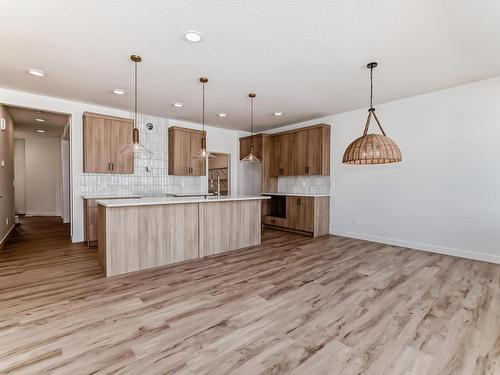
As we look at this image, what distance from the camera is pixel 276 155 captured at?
6.38m

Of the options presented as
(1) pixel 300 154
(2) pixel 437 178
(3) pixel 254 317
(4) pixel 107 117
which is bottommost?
(3) pixel 254 317

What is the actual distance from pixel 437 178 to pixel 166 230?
14.1 feet

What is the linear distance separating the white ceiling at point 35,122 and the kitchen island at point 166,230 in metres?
3.28

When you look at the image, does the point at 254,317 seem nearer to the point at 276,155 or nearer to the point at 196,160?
the point at 196,160

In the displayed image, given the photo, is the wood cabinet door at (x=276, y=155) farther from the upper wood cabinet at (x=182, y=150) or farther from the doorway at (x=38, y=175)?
the doorway at (x=38, y=175)

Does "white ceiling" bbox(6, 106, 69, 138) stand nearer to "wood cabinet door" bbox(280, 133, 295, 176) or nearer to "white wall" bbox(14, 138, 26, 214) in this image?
"white wall" bbox(14, 138, 26, 214)

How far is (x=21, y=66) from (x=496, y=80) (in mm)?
6419

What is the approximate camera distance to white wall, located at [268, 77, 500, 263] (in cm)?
368

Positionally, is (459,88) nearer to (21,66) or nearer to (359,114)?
(359,114)

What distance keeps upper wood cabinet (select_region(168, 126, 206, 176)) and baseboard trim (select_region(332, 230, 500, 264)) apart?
3.60 m

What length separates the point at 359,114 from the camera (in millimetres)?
5090

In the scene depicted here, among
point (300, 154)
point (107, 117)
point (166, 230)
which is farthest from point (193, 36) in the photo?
point (300, 154)

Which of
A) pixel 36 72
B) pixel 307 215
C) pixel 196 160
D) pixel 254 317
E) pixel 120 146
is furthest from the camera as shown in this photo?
pixel 196 160

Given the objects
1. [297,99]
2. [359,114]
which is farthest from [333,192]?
[297,99]
